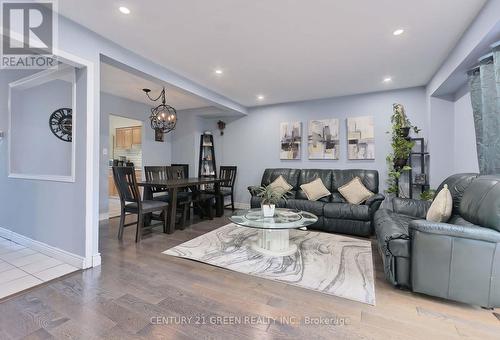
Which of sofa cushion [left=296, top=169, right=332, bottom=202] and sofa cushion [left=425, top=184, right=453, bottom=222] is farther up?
sofa cushion [left=296, top=169, right=332, bottom=202]

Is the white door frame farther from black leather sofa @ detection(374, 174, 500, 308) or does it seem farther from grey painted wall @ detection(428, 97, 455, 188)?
grey painted wall @ detection(428, 97, 455, 188)

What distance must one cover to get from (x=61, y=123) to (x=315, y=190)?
13.5 feet

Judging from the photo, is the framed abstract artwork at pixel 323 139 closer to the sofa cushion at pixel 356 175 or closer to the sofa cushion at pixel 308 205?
the sofa cushion at pixel 356 175

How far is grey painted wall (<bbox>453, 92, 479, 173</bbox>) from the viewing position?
9.73 ft

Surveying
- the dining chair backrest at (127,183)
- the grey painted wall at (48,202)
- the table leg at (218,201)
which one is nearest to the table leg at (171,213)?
the dining chair backrest at (127,183)

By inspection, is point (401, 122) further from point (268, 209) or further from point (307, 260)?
point (307, 260)

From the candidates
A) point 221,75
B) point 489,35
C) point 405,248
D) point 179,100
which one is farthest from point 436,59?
point 179,100

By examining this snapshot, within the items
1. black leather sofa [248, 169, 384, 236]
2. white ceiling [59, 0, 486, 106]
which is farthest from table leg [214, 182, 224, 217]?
white ceiling [59, 0, 486, 106]

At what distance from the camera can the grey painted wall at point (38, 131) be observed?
Result: 3064 mm

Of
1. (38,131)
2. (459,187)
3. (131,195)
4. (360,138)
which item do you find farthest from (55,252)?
(360,138)

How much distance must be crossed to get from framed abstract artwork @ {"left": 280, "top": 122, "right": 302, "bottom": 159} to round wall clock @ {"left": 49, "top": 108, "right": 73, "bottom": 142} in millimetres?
3769

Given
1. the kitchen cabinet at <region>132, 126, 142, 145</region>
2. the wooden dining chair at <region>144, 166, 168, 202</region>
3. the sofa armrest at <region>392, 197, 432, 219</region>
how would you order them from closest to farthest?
1. the sofa armrest at <region>392, 197, 432, 219</region>
2. the wooden dining chair at <region>144, 166, 168, 202</region>
3. the kitchen cabinet at <region>132, 126, 142, 145</region>

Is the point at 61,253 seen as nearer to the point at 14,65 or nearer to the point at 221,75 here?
the point at 14,65

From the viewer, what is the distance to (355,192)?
3.96 m
